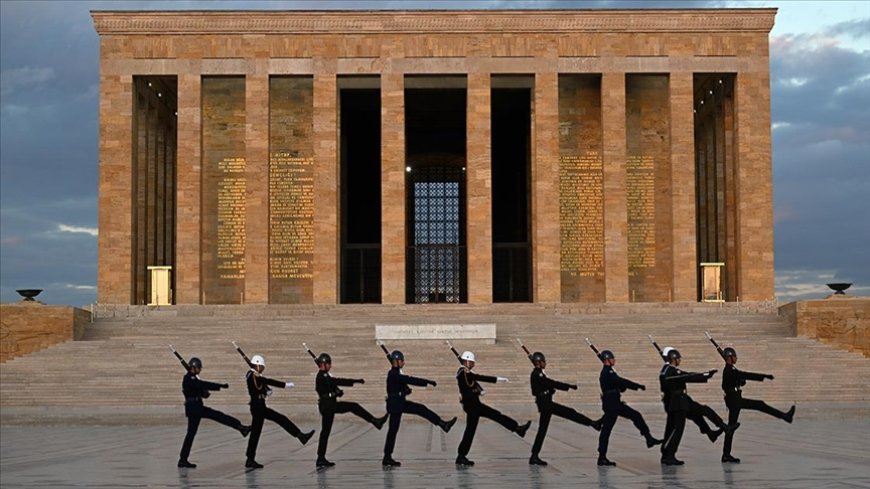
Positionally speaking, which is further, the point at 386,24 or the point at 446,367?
the point at 386,24

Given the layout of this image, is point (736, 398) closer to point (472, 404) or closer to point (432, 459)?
point (472, 404)

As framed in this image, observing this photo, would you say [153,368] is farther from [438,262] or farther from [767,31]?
[767,31]

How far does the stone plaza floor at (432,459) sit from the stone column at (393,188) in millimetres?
16553

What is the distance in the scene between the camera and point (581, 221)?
126ft

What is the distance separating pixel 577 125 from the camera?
3938 centimetres

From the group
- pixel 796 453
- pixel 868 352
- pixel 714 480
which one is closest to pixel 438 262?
pixel 868 352

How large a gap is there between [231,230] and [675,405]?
27413 millimetres

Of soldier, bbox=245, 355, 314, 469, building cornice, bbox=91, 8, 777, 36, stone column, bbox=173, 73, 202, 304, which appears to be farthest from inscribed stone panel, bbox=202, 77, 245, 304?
soldier, bbox=245, 355, 314, 469

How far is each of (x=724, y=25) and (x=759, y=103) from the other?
2.80 meters

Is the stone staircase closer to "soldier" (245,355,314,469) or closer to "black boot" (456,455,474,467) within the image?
"soldier" (245,355,314,469)

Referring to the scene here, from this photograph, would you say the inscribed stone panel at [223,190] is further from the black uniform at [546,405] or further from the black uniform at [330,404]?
the black uniform at [546,405]

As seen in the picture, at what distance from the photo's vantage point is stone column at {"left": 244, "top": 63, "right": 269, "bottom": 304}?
37438 mm

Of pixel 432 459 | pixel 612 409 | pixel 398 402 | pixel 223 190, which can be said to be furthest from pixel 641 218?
pixel 398 402

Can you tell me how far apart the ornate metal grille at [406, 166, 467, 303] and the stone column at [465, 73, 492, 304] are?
5060mm
